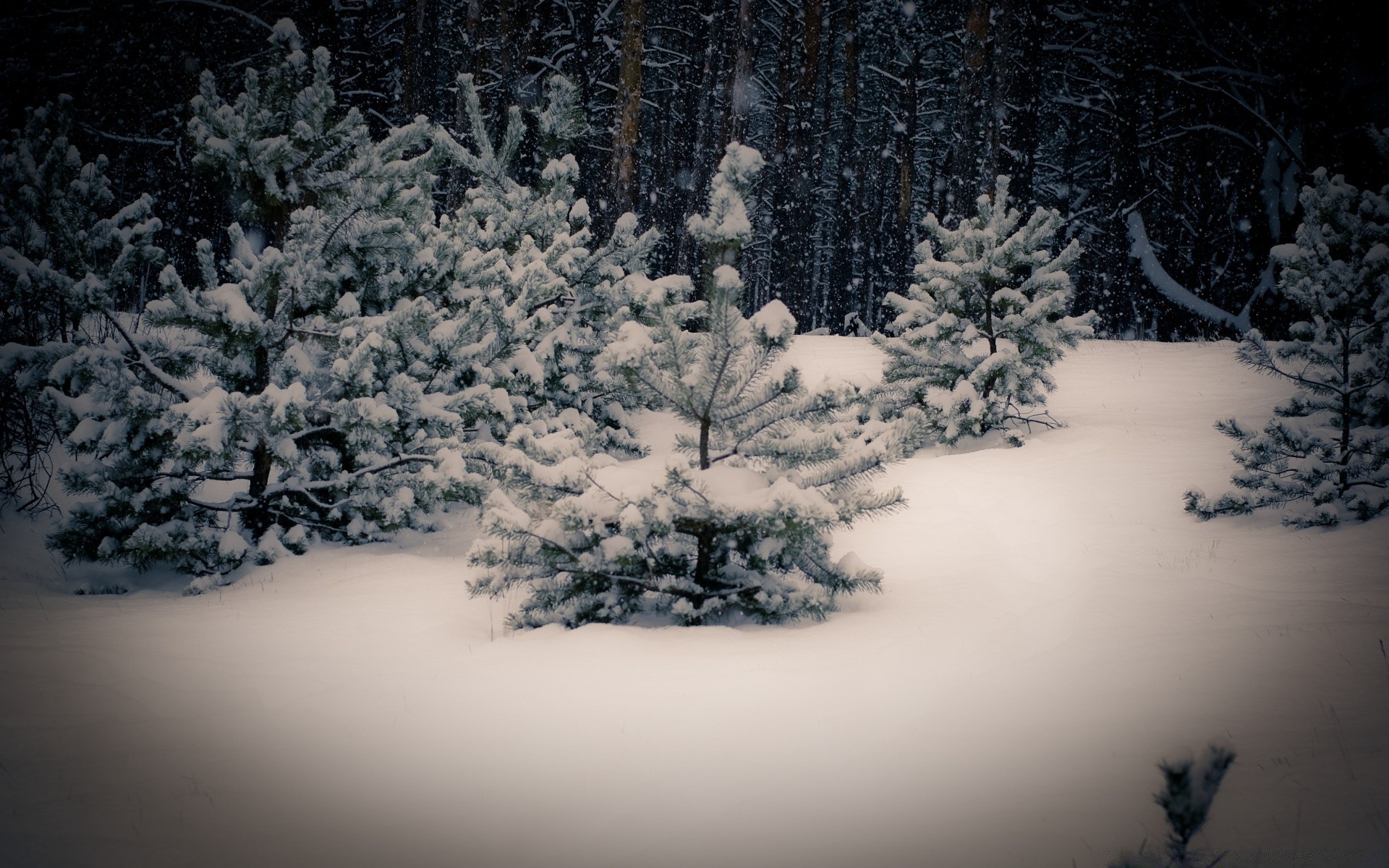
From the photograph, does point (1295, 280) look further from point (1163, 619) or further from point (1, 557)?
point (1, 557)

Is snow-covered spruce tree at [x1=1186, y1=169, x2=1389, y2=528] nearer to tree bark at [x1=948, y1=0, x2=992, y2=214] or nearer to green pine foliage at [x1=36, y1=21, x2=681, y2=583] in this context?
green pine foliage at [x1=36, y1=21, x2=681, y2=583]

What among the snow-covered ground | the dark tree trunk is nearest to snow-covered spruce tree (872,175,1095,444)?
the snow-covered ground

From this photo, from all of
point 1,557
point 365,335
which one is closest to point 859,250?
point 365,335

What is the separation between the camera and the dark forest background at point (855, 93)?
12766mm

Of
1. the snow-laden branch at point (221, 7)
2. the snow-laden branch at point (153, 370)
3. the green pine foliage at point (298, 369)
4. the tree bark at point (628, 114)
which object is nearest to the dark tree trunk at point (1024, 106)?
the tree bark at point (628, 114)

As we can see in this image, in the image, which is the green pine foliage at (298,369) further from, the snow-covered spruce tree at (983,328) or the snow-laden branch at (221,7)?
the snow-laden branch at (221,7)

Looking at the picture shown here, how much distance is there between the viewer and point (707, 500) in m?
3.95

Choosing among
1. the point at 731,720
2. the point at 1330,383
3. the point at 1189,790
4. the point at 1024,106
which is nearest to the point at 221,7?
the point at 1024,106

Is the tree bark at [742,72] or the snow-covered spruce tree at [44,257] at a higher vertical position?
the tree bark at [742,72]

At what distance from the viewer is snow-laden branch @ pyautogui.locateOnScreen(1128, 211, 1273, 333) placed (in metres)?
14.9

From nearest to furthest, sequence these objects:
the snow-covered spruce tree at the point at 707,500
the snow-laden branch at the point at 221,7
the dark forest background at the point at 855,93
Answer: the snow-covered spruce tree at the point at 707,500, the snow-laden branch at the point at 221,7, the dark forest background at the point at 855,93

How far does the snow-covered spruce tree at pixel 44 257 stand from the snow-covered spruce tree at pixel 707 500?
12.0 ft

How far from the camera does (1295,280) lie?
5.48 metres

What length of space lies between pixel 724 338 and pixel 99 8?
51.8ft
